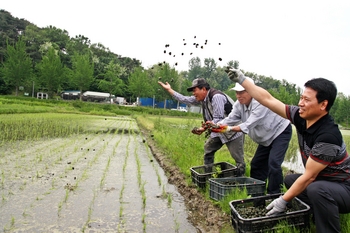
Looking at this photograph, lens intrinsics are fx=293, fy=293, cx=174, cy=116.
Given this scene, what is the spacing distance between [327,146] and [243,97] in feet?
4.64

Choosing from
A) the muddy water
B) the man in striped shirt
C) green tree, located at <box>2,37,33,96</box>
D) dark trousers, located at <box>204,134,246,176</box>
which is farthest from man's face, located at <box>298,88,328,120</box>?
green tree, located at <box>2,37,33,96</box>

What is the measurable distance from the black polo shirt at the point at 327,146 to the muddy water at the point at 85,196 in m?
1.39

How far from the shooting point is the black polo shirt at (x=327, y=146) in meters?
1.96

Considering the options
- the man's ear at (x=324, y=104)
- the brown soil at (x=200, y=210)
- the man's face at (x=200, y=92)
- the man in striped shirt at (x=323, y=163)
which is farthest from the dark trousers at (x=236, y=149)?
the man's ear at (x=324, y=104)

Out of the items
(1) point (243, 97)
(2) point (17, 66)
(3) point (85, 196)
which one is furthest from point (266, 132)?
(2) point (17, 66)

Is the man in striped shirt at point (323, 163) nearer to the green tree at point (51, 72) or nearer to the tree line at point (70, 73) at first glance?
the tree line at point (70, 73)

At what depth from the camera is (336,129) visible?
6.72 ft

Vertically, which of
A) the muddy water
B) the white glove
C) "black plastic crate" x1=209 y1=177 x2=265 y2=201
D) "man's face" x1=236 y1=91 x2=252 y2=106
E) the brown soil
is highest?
"man's face" x1=236 y1=91 x2=252 y2=106

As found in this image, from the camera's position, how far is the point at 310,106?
2049 mm

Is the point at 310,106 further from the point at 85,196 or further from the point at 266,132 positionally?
the point at 85,196

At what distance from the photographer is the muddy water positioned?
281cm

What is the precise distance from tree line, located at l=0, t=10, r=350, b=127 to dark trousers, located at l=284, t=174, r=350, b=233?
15377mm

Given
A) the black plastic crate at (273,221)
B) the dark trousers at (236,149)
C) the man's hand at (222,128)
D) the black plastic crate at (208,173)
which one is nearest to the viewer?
the black plastic crate at (273,221)

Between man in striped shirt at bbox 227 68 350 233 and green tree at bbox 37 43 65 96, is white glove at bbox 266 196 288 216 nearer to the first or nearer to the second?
man in striped shirt at bbox 227 68 350 233
